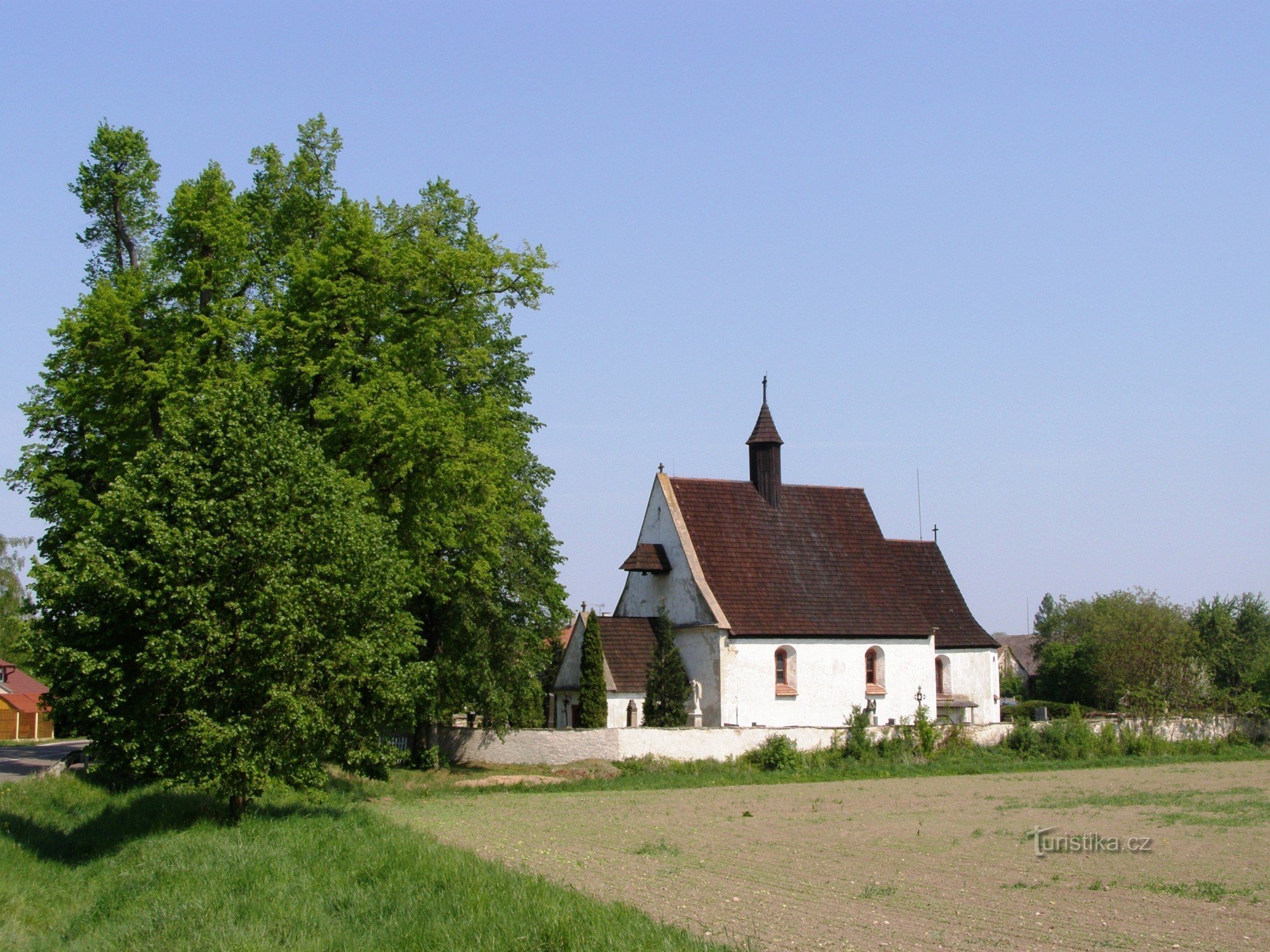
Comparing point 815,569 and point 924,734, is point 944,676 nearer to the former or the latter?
point 815,569

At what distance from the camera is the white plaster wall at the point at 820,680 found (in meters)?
39.8

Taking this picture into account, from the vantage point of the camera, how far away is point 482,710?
33.5 meters

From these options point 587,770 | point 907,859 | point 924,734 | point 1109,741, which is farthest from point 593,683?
point 907,859

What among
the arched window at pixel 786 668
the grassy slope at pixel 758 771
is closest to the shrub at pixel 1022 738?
the grassy slope at pixel 758 771

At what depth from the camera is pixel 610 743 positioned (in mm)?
35000

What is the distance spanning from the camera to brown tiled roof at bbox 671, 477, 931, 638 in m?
41.2

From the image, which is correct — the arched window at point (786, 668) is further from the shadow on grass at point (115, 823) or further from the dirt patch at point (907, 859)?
the shadow on grass at point (115, 823)

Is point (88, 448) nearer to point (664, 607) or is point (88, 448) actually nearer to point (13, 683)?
point (664, 607)

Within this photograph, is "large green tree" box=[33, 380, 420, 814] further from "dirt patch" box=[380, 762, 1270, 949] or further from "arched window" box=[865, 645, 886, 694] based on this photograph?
"arched window" box=[865, 645, 886, 694]

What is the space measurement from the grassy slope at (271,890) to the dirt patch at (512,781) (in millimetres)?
9624

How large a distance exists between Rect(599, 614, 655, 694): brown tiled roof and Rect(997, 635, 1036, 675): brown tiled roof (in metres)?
53.6

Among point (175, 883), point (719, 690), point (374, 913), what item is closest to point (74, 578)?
point (175, 883)

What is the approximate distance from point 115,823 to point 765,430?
28239 mm

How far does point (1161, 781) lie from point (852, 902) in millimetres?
21431
